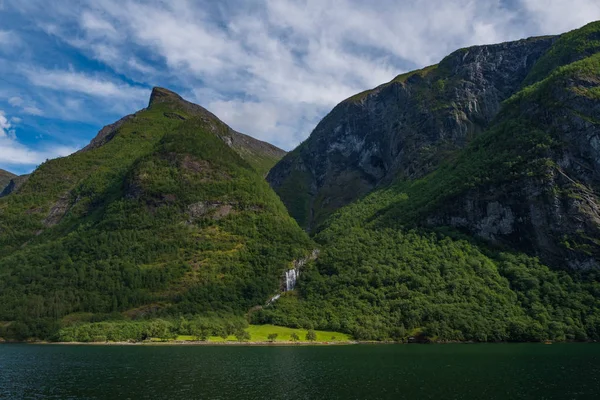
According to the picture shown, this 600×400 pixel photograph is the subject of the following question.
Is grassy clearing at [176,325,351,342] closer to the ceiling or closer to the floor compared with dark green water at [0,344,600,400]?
closer to the ceiling

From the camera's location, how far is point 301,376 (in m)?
79.5

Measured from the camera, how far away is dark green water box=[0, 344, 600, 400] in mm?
62781

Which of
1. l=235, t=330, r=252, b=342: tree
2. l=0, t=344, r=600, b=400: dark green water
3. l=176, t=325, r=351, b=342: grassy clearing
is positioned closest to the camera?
l=0, t=344, r=600, b=400: dark green water

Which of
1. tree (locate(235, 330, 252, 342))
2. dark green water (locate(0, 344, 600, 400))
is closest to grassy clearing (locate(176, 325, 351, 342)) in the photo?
tree (locate(235, 330, 252, 342))

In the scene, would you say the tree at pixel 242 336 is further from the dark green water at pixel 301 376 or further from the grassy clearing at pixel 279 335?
the dark green water at pixel 301 376

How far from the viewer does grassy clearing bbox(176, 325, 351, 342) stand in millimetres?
162575

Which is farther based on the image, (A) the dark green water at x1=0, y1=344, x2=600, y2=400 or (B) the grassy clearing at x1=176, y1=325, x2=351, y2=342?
(B) the grassy clearing at x1=176, y1=325, x2=351, y2=342

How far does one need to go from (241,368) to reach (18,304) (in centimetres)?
13181

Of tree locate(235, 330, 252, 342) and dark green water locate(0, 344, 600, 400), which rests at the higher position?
Result: tree locate(235, 330, 252, 342)

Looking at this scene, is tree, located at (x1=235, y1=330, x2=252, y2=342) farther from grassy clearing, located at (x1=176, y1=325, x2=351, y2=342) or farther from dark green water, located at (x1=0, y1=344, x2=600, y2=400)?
dark green water, located at (x1=0, y1=344, x2=600, y2=400)

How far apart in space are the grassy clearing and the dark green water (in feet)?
171

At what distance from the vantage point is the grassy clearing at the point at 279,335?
533 feet

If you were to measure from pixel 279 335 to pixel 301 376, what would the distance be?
92.3 meters

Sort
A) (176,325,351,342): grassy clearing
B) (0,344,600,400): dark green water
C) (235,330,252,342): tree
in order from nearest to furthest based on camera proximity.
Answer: (0,344,600,400): dark green water < (235,330,252,342): tree < (176,325,351,342): grassy clearing
